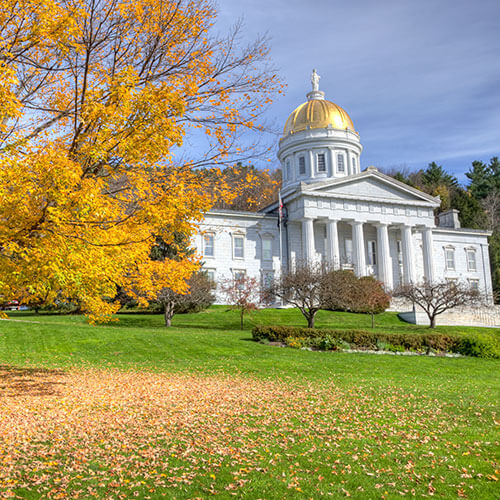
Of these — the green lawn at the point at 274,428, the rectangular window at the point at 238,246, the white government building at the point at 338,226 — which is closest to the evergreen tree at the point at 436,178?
the white government building at the point at 338,226

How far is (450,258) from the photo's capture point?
5988 centimetres

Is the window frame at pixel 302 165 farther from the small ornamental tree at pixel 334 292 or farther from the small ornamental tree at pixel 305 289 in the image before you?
the small ornamental tree at pixel 305 289

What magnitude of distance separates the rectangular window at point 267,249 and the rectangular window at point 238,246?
221 cm

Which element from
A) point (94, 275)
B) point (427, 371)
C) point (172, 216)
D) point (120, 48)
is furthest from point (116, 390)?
point (427, 371)

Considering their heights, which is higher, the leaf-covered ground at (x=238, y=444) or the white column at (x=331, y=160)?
the white column at (x=331, y=160)

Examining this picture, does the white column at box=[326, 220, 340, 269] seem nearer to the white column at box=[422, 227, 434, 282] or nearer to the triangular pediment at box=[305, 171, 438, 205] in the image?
the triangular pediment at box=[305, 171, 438, 205]

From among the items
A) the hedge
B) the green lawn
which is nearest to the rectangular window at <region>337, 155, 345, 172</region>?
the hedge

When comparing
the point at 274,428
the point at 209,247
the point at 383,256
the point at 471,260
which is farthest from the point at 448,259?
the point at 274,428

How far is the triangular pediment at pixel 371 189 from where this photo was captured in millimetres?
52194

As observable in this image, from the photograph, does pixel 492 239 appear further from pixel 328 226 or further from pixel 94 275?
pixel 94 275

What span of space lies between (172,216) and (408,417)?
6.10 metres

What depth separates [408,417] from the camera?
1012 cm

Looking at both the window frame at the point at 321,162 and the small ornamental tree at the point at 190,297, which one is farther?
the window frame at the point at 321,162

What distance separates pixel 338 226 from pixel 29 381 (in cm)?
4493
